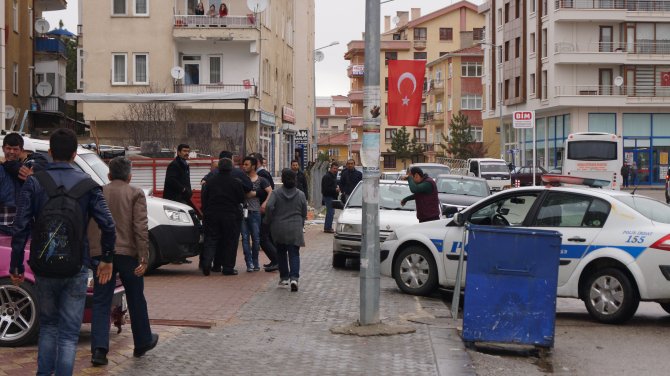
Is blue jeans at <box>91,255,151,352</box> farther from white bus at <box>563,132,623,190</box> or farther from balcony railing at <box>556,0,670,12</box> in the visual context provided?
balcony railing at <box>556,0,670,12</box>

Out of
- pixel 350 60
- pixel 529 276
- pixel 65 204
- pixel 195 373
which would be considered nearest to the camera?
pixel 65 204

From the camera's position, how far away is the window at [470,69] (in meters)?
104

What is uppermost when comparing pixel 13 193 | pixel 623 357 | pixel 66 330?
pixel 13 193

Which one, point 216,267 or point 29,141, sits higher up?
point 29,141

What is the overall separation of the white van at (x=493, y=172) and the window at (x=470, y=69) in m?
50.9

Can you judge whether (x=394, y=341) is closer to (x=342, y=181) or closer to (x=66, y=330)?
(x=66, y=330)

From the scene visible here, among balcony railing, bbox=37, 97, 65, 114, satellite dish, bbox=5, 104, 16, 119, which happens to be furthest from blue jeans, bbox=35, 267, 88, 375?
balcony railing, bbox=37, 97, 65, 114

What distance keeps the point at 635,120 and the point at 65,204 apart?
6733 cm

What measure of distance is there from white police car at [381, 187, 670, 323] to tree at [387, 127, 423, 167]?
97.9 meters

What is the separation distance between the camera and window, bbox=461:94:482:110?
105 metres

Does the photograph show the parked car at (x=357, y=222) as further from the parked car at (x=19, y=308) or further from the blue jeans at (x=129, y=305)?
the blue jeans at (x=129, y=305)

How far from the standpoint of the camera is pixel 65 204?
23.5 ft

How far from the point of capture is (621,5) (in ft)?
229

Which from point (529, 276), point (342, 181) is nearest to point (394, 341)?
point (529, 276)
